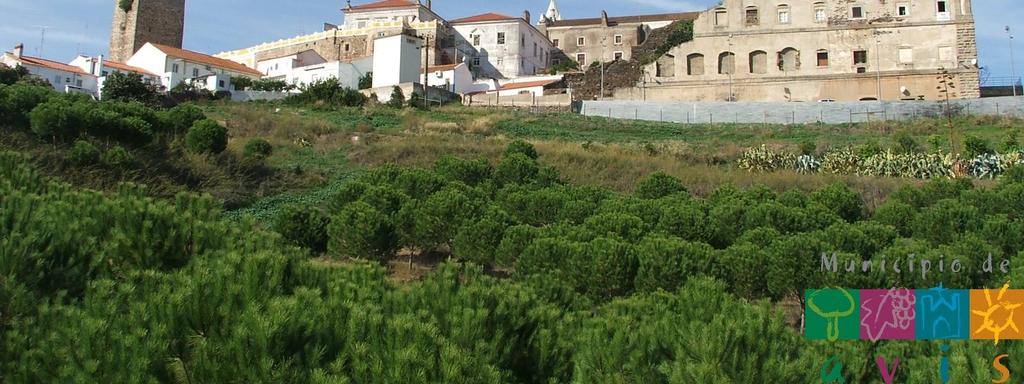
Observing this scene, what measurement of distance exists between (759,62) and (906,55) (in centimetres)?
785

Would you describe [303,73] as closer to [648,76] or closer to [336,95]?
[336,95]

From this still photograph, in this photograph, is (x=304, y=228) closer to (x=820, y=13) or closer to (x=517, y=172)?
(x=517, y=172)

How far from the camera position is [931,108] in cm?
3228

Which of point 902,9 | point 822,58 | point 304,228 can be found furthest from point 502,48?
point 304,228

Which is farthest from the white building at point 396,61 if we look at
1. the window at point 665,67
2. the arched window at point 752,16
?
the arched window at point 752,16

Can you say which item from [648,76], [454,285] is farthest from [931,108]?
[454,285]

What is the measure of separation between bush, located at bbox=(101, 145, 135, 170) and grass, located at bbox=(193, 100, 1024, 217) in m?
2.81

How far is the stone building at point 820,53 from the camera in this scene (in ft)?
121

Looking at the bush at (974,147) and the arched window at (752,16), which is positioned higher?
the arched window at (752,16)

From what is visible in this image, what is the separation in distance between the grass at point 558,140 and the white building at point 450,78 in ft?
23.1

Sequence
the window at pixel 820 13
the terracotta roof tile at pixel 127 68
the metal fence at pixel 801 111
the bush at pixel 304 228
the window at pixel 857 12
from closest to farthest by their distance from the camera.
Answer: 1. the bush at pixel 304 228
2. the metal fence at pixel 801 111
3. the window at pixel 857 12
4. the window at pixel 820 13
5. the terracotta roof tile at pixel 127 68

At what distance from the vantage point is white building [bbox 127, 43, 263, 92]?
142ft

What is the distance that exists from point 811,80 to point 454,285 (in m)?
39.9

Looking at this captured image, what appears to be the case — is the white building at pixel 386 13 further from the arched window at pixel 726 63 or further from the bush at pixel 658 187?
the bush at pixel 658 187
